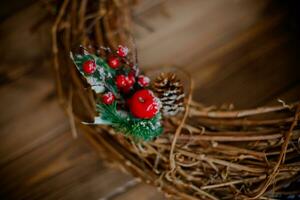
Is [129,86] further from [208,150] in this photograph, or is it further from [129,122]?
[208,150]

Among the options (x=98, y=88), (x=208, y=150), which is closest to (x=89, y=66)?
(x=98, y=88)

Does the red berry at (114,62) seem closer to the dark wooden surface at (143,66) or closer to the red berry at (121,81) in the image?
the red berry at (121,81)

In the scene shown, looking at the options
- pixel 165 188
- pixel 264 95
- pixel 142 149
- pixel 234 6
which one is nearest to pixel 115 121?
pixel 142 149

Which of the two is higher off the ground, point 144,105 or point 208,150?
point 144,105

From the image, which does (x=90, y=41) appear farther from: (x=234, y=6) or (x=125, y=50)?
(x=234, y=6)

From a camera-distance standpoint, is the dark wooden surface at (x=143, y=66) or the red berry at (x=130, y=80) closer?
the red berry at (x=130, y=80)

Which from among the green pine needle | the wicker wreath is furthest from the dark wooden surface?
the green pine needle

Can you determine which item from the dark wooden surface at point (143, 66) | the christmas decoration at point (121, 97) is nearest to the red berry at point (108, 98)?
the christmas decoration at point (121, 97)
